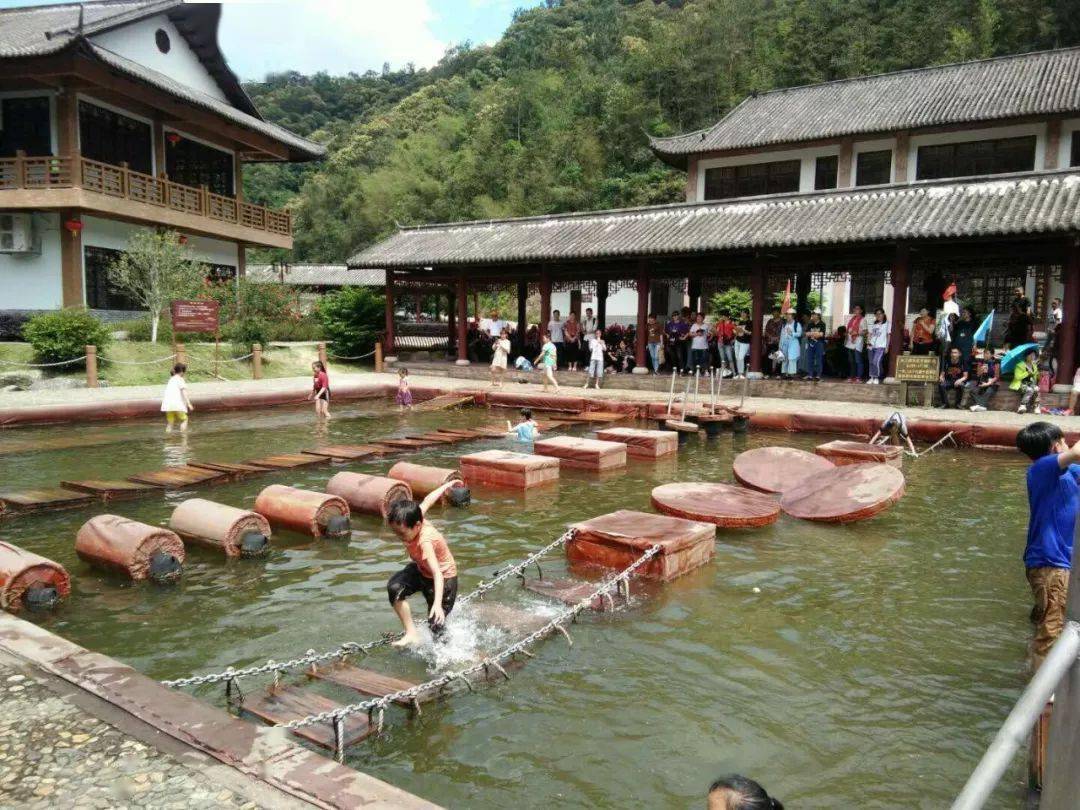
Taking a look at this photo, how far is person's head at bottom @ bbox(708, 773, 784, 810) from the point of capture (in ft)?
7.38

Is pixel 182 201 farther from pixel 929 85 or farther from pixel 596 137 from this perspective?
pixel 596 137

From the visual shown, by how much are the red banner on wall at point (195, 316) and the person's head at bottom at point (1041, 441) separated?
17733 millimetres

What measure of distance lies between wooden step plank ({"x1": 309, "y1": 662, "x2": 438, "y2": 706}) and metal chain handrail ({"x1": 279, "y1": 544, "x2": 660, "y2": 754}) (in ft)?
0.14

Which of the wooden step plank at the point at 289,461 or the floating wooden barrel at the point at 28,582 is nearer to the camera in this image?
the floating wooden barrel at the point at 28,582

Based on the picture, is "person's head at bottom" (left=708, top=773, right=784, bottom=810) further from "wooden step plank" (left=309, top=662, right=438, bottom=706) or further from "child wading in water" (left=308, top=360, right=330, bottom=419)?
"child wading in water" (left=308, top=360, right=330, bottom=419)

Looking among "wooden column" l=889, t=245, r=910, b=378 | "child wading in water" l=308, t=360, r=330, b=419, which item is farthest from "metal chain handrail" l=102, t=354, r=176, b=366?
"wooden column" l=889, t=245, r=910, b=378

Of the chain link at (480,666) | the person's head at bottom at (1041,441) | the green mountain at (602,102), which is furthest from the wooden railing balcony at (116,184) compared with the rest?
the person's head at bottom at (1041,441)

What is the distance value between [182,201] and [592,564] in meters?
21.7

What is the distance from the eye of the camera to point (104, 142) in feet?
73.8

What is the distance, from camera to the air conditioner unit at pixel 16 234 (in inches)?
814

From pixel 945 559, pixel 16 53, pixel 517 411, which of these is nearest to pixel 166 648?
pixel 945 559

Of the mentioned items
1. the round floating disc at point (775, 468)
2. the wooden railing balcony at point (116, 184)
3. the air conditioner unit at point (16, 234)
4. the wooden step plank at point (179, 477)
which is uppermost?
the wooden railing balcony at point (116, 184)

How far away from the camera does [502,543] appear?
24.8 ft

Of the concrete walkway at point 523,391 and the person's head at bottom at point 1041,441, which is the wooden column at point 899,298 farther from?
the person's head at bottom at point 1041,441
